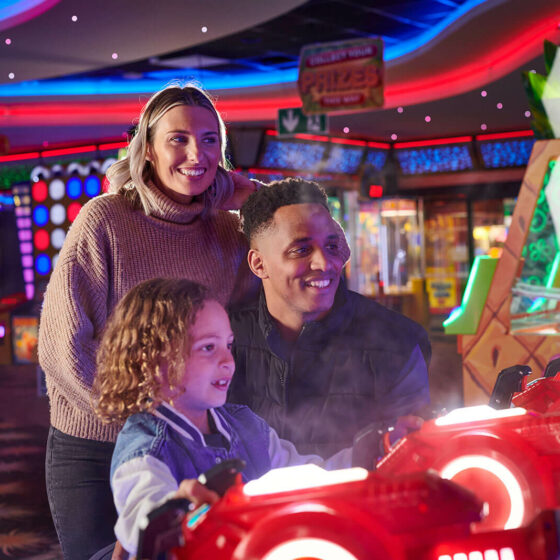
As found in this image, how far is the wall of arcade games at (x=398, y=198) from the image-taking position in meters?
8.57

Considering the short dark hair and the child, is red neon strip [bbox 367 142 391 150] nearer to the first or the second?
the short dark hair

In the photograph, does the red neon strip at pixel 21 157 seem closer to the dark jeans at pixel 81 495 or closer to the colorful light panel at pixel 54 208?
the colorful light panel at pixel 54 208

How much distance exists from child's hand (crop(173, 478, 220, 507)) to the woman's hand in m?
0.88

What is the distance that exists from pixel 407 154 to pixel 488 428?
935 centimetres

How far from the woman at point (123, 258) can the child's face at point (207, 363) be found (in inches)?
18.0

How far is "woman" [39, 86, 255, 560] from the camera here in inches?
51.2

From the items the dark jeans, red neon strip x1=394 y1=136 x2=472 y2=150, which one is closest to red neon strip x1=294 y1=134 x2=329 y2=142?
red neon strip x1=394 y1=136 x2=472 y2=150

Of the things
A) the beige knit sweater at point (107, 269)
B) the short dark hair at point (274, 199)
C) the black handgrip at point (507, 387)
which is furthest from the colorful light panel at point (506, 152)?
the black handgrip at point (507, 387)

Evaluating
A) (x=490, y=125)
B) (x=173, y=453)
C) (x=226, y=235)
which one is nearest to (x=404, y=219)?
(x=490, y=125)

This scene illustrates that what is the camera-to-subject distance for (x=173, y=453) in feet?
2.76

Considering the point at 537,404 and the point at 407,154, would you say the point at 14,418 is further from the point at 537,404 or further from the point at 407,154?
the point at 407,154

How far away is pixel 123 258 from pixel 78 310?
0.42 feet

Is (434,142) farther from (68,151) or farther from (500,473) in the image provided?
(500,473)

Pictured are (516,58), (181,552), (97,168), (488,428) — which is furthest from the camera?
(97,168)
